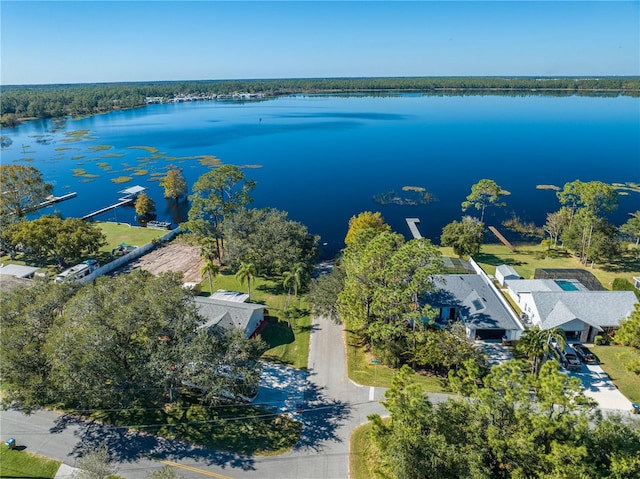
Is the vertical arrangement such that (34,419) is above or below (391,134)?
below

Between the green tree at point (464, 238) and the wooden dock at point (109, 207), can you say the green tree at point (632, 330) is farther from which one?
the wooden dock at point (109, 207)

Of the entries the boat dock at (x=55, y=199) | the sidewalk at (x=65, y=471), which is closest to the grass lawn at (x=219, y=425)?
the sidewalk at (x=65, y=471)

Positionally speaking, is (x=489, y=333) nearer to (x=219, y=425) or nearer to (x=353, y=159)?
(x=219, y=425)

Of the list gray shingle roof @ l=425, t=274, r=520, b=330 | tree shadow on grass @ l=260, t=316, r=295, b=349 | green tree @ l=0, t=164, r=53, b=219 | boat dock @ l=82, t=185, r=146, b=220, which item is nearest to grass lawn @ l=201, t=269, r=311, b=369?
tree shadow on grass @ l=260, t=316, r=295, b=349

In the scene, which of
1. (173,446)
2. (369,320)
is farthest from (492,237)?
(173,446)

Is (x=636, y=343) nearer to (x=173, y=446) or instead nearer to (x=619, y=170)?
(x=173, y=446)

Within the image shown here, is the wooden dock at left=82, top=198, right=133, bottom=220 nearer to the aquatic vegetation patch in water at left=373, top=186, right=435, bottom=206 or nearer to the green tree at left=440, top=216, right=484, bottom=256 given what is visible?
the aquatic vegetation patch in water at left=373, top=186, right=435, bottom=206
